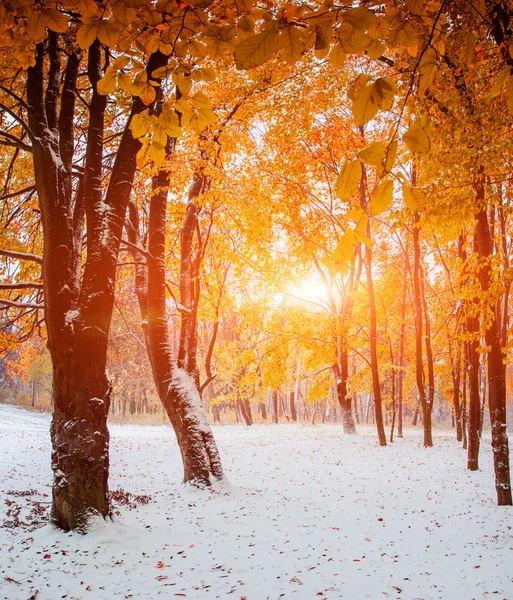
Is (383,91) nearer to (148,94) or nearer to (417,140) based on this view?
(417,140)

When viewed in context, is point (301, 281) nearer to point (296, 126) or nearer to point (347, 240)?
point (296, 126)

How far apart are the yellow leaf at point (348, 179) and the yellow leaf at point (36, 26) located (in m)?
1.58

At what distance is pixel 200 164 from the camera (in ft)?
26.0

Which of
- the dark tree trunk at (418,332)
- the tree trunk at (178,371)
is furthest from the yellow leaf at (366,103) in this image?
the dark tree trunk at (418,332)

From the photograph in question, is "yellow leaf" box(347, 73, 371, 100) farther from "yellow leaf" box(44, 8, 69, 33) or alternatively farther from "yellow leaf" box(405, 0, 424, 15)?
"yellow leaf" box(44, 8, 69, 33)

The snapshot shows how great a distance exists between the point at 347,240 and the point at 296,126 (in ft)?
39.0

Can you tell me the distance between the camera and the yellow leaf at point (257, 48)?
1.31 meters

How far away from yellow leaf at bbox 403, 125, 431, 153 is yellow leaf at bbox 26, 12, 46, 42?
1702 mm

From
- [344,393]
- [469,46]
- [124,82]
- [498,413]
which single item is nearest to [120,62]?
[124,82]

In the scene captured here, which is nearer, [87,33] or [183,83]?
[87,33]

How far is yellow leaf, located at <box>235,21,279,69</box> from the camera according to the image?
4.31 feet

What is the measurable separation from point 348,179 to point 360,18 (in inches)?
21.8

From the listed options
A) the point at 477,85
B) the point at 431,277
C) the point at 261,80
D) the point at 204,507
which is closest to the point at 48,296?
the point at 204,507

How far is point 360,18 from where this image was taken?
134 centimetres
